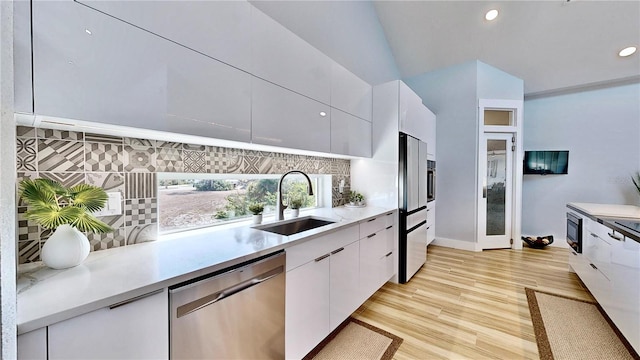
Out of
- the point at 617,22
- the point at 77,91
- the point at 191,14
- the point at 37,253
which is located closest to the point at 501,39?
the point at 617,22

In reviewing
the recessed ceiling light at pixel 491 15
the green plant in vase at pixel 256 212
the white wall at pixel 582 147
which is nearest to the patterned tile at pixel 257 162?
the green plant in vase at pixel 256 212

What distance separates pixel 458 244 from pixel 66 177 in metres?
4.64

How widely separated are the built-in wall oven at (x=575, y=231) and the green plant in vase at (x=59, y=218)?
3.98 metres

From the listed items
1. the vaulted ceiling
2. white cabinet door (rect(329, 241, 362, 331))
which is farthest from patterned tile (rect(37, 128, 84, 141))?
the vaulted ceiling

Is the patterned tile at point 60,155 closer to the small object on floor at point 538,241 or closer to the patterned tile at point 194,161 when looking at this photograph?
the patterned tile at point 194,161

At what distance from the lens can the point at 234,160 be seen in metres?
1.77

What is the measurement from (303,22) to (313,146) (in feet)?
3.64

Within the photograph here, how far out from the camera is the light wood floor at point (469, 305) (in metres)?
1.72

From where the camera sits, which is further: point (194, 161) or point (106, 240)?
point (194, 161)

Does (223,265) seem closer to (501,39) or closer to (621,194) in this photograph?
(501,39)

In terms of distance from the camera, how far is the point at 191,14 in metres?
1.18

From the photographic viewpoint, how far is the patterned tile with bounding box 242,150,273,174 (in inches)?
73.0

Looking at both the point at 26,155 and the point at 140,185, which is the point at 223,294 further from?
the point at 26,155

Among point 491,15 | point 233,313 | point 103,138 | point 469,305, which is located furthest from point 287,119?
point 491,15
